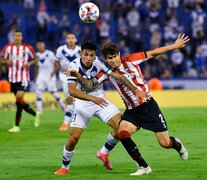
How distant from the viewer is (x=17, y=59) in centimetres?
2011

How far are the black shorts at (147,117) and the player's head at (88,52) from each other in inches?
40.3

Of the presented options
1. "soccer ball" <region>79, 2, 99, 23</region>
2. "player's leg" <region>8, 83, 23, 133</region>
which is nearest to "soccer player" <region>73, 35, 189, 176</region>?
"soccer ball" <region>79, 2, 99, 23</region>

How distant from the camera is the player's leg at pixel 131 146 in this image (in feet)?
38.3

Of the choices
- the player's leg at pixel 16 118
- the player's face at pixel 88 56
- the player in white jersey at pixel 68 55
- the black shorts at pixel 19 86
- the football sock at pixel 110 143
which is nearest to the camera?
the player's face at pixel 88 56

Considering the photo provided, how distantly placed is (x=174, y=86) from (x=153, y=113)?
1934cm

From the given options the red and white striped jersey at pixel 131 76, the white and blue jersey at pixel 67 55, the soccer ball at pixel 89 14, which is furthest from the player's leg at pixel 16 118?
the red and white striped jersey at pixel 131 76

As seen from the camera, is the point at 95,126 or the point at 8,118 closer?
the point at 95,126

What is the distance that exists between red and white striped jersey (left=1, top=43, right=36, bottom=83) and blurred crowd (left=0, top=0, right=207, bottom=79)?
12.0 m

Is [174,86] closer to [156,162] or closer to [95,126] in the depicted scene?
[95,126]

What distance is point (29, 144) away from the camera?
1664cm

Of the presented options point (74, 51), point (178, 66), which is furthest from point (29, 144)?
point (178, 66)

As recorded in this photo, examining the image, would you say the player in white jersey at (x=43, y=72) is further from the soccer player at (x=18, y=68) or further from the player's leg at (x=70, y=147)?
the player's leg at (x=70, y=147)

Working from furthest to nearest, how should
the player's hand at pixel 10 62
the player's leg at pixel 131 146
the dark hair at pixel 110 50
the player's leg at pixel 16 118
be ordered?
1. the player's hand at pixel 10 62
2. the player's leg at pixel 16 118
3. the player's leg at pixel 131 146
4. the dark hair at pixel 110 50

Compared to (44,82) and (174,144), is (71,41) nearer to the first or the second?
(44,82)
